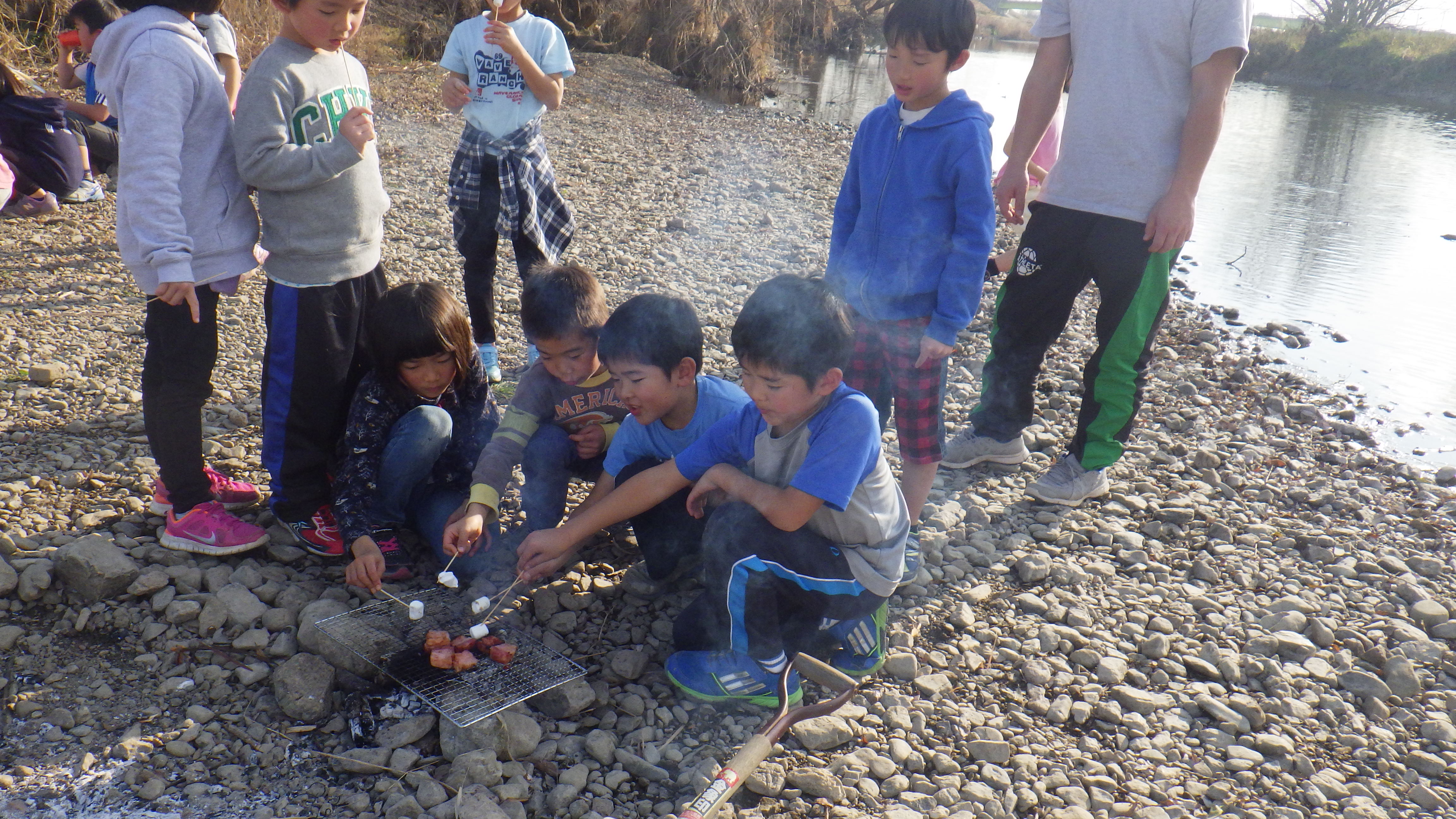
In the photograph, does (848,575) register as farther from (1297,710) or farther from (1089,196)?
(1089,196)

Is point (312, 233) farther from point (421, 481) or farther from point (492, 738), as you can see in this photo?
point (492, 738)

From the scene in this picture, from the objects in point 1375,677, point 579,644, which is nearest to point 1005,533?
point 1375,677

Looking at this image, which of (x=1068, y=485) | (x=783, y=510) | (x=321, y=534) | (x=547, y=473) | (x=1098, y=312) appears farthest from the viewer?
(x=1068, y=485)

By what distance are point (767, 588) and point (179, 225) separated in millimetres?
1710

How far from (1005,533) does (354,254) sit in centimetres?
233

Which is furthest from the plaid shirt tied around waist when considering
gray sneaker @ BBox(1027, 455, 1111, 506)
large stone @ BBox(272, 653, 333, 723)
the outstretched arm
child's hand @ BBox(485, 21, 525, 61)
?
the outstretched arm

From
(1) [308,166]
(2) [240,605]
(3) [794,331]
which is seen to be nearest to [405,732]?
(2) [240,605]

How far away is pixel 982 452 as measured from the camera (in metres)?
3.85

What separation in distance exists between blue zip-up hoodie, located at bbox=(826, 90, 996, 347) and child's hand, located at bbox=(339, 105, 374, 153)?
4.56 feet

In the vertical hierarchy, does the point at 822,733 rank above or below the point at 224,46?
below

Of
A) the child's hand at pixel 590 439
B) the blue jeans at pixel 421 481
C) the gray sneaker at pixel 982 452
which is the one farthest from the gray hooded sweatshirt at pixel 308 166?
the gray sneaker at pixel 982 452

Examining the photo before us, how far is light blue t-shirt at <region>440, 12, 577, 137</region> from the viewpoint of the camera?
396cm

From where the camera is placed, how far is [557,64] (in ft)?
13.2

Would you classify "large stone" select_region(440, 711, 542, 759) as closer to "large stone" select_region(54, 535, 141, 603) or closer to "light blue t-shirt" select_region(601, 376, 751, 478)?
"light blue t-shirt" select_region(601, 376, 751, 478)
